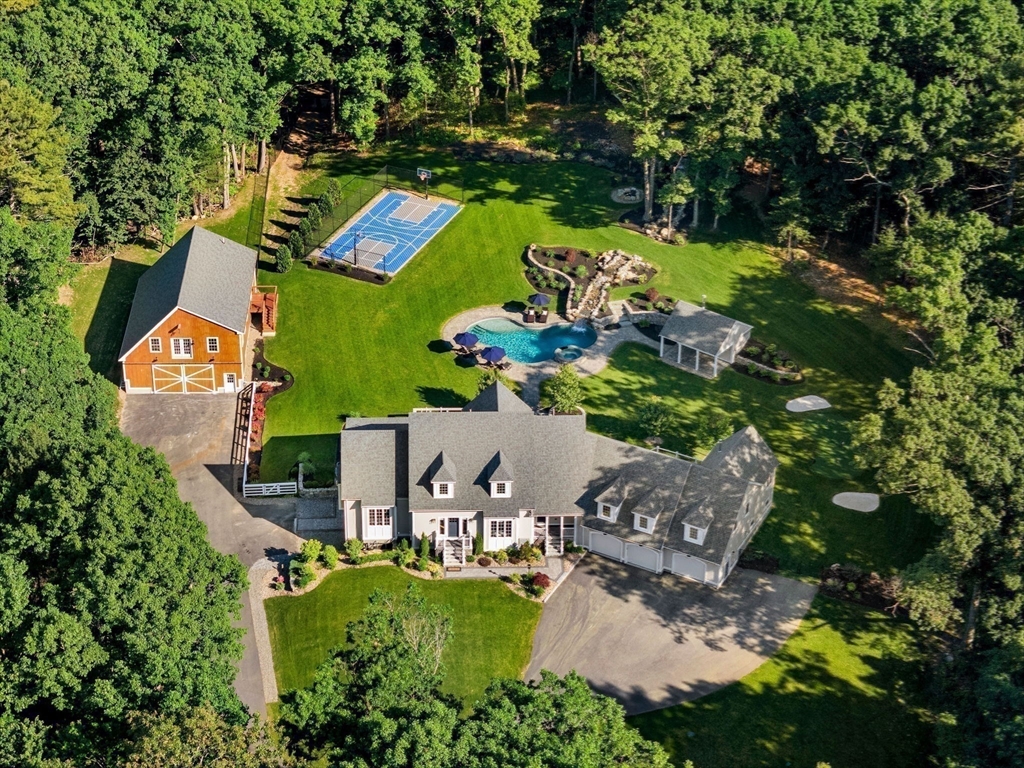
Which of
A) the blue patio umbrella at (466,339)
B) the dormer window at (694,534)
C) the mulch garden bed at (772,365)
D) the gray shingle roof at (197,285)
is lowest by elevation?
the dormer window at (694,534)

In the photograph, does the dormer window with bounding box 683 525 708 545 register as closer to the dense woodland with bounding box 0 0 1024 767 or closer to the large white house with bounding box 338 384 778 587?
the large white house with bounding box 338 384 778 587

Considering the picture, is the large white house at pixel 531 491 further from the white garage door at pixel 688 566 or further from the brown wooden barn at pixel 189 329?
the brown wooden barn at pixel 189 329

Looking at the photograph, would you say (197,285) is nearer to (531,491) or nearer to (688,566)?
(531,491)

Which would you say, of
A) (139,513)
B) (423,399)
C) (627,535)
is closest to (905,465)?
(627,535)

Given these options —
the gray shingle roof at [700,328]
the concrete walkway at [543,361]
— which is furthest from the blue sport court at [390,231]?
the gray shingle roof at [700,328]

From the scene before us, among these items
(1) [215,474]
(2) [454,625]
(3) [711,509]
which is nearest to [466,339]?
(1) [215,474]

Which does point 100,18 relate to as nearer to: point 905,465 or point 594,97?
point 594,97
